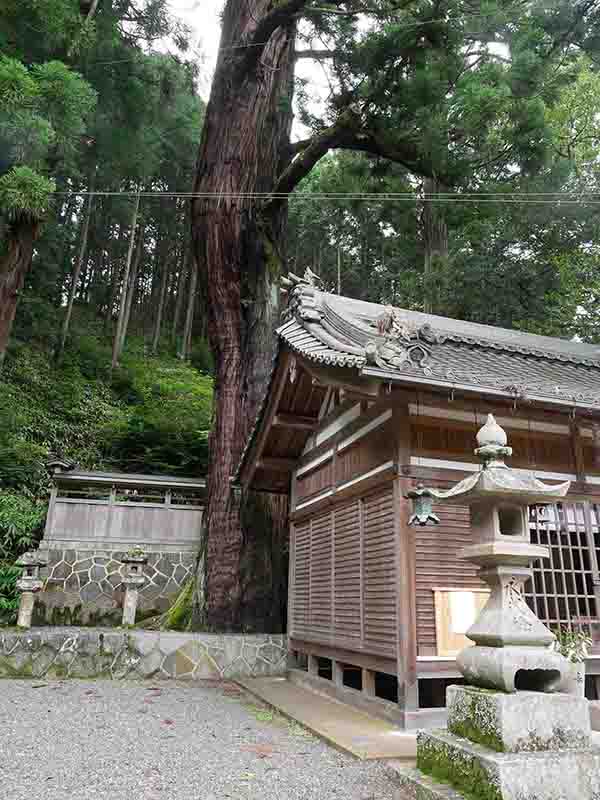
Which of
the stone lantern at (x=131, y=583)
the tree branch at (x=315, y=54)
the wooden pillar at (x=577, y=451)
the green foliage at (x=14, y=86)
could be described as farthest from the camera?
the tree branch at (x=315, y=54)

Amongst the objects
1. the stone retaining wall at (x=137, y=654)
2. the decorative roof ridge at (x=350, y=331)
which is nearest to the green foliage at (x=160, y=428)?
the stone retaining wall at (x=137, y=654)

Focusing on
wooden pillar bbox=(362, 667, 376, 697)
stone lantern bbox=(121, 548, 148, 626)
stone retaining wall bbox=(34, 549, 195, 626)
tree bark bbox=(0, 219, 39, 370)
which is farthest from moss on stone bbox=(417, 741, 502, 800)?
tree bark bbox=(0, 219, 39, 370)

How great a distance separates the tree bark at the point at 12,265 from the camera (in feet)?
33.1

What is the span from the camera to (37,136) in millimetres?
7930

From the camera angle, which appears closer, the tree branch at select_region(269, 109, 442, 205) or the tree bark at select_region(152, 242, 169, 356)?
the tree branch at select_region(269, 109, 442, 205)

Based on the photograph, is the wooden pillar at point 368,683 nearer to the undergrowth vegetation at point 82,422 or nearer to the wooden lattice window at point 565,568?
the wooden lattice window at point 565,568

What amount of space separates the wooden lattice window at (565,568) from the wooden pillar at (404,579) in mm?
1456

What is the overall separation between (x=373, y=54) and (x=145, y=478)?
30.9 feet

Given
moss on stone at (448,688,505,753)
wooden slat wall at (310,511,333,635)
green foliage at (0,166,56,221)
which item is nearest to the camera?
moss on stone at (448,688,505,753)

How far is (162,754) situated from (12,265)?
28.6 feet

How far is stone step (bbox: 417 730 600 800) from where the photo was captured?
3.13 meters

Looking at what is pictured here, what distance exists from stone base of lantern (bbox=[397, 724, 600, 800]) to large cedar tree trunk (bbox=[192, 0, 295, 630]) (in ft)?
20.0

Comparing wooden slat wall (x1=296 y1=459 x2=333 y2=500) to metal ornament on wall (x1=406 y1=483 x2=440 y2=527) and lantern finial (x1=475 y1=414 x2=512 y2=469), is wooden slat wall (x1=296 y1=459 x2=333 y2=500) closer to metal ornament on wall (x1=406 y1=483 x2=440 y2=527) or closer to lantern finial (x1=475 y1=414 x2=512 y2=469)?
metal ornament on wall (x1=406 y1=483 x2=440 y2=527)

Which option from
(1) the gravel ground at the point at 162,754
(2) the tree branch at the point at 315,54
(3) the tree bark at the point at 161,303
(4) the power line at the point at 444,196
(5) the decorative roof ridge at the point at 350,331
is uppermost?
(3) the tree bark at the point at 161,303
